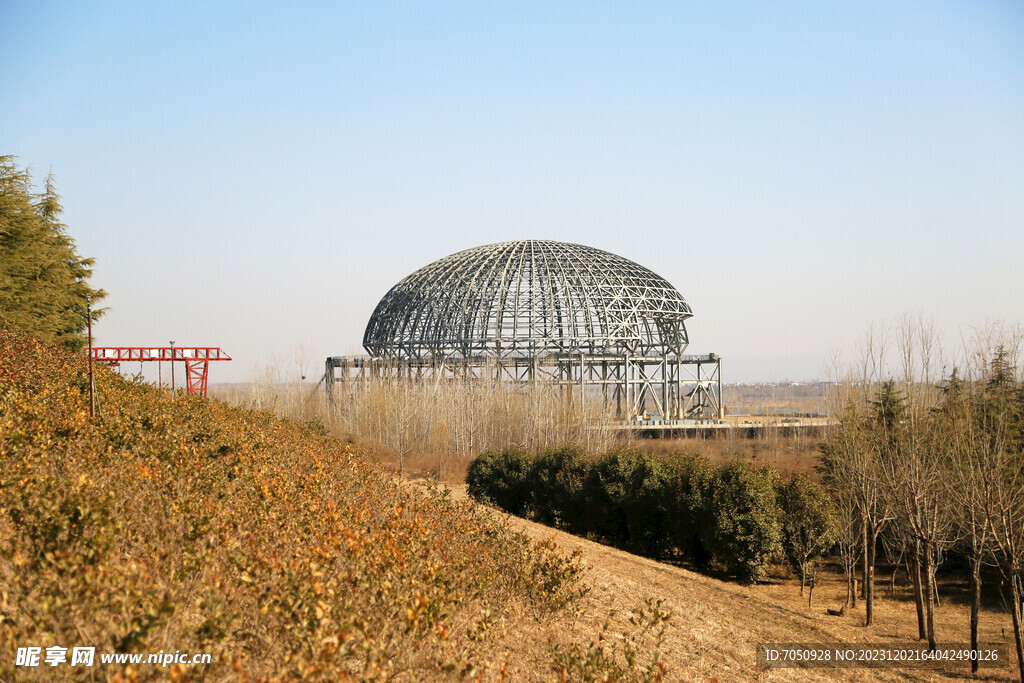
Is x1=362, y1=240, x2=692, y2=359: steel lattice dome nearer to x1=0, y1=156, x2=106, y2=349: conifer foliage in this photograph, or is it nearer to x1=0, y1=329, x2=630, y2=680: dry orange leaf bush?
x1=0, y1=156, x2=106, y2=349: conifer foliage

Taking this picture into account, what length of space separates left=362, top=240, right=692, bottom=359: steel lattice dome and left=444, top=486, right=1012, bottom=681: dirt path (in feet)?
74.7

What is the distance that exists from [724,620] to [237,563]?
9.34 meters

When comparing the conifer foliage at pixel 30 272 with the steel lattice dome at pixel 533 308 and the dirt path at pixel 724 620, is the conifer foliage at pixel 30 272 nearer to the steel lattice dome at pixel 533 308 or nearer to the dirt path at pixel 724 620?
the dirt path at pixel 724 620

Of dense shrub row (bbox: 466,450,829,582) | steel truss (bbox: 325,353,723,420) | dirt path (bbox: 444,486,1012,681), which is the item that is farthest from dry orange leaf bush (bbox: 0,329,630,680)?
steel truss (bbox: 325,353,723,420)

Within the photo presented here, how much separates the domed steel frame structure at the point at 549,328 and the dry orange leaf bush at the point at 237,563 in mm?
28704

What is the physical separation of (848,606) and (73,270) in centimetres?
2806

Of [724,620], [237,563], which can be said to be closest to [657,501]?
[724,620]

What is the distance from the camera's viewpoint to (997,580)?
1867 cm

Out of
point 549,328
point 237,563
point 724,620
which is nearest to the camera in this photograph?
point 237,563

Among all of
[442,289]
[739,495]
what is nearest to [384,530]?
[739,495]

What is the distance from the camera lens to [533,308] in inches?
1620

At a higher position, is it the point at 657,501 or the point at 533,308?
the point at 533,308

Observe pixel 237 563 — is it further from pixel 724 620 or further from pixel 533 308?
pixel 533 308

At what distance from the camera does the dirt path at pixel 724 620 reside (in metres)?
9.73
